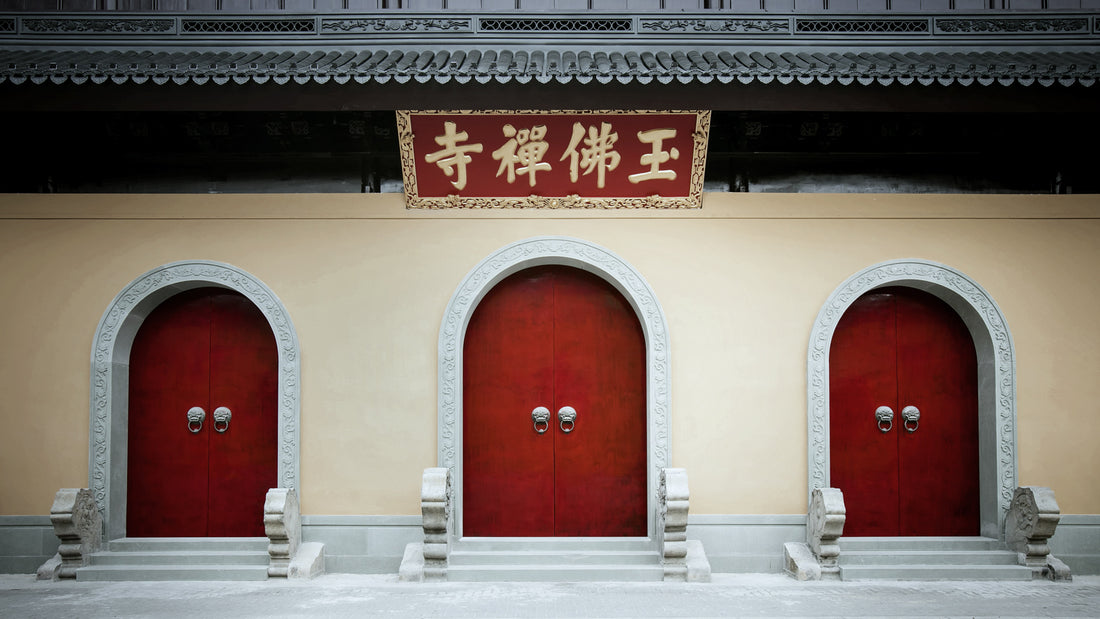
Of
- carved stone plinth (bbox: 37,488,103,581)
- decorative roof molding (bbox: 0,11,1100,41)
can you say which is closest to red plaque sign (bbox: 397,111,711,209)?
decorative roof molding (bbox: 0,11,1100,41)

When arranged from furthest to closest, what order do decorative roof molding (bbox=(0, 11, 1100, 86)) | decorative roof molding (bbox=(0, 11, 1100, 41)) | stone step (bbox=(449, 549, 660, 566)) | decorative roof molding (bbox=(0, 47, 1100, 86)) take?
1. decorative roof molding (bbox=(0, 11, 1100, 41))
2. stone step (bbox=(449, 549, 660, 566))
3. decorative roof molding (bbox=(0, 11, 1100, 86))
4. decorative roof molding (bbox=(0, 47, 1100, 86))

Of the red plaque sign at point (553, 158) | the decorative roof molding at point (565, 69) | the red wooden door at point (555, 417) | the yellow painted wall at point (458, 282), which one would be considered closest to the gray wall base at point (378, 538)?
the yellow painted wall at point (458, 282)

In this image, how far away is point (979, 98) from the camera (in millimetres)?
5691

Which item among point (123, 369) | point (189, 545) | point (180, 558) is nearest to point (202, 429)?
point (123, 369)

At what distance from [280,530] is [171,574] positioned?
98cm

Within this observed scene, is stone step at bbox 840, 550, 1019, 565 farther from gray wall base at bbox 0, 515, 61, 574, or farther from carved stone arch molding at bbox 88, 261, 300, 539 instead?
gray wall base at bbox 0, 515, 61, 574

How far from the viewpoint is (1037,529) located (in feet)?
19.5

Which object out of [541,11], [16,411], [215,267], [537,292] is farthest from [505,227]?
[16,411]

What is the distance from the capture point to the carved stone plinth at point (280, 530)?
5.94 meters

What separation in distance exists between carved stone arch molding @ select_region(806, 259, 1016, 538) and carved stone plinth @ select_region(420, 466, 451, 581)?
3.05 meters

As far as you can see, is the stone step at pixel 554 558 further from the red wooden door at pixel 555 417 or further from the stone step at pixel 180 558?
the stone step at pixel 180 558

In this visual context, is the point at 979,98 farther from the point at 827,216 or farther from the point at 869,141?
the point at 827,216

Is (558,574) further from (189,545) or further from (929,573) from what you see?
(189,545)

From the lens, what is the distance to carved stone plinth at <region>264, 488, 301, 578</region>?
234 inches
